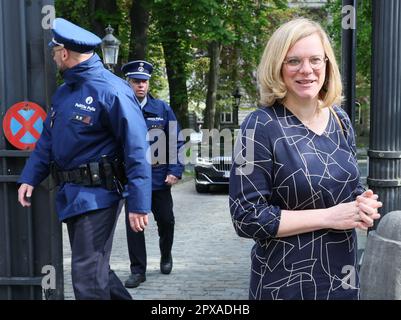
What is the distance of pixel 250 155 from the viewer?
2137 millimetres

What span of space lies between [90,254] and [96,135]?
71 cm

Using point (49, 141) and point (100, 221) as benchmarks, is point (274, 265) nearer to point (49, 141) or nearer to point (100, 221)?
point (100, 221)

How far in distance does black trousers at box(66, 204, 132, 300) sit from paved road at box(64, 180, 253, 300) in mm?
1652

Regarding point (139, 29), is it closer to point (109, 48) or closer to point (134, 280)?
point (109, 48)

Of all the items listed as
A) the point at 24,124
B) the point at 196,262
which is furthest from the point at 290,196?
the point at 196,262

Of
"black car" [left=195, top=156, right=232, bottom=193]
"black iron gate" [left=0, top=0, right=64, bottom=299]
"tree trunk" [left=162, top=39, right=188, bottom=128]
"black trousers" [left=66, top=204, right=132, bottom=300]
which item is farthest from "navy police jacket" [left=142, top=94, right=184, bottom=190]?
"tree trunk" [left=162, top=39, right=188, bottom=128]

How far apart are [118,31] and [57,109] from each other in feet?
47.1

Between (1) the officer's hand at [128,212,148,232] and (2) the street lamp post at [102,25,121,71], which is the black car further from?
(1) the officer's hand at [128,212,148,232]

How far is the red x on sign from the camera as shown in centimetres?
400

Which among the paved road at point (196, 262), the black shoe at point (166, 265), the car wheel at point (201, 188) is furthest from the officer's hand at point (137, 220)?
the car wheel at point (201, 188)

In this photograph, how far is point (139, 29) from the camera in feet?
56.1

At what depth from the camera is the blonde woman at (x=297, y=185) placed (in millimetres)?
2125

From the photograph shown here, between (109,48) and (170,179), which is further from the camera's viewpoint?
(109,48)

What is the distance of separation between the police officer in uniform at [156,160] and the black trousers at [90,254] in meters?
1.96
